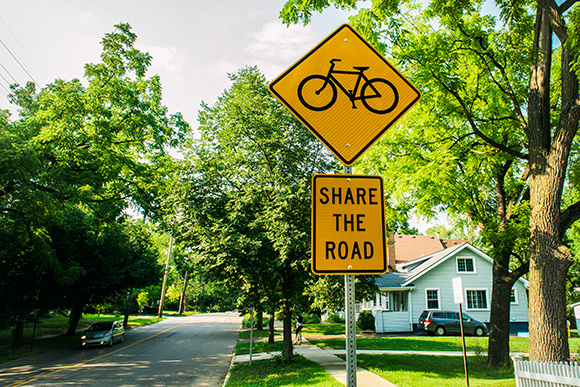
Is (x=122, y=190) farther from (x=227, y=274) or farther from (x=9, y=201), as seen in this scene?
(x=227, y=274)

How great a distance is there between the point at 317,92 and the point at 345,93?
0.21 metres

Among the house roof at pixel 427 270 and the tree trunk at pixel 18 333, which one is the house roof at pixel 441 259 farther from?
the tree trunk at pixel 18 333

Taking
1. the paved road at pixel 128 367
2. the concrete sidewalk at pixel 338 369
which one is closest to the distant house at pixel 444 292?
the concrete sidewalk at pixel 338 369

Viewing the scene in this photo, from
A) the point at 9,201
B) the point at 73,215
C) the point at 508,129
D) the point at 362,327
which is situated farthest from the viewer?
the point at 362,327

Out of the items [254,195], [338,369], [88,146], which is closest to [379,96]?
[254,195]

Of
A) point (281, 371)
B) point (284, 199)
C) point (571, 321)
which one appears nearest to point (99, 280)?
point (281, 371)

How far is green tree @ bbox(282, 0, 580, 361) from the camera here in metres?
7.63

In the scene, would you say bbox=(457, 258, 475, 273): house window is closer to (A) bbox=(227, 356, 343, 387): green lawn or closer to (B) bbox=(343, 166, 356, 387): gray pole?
(A) bbox=(227, 356, 343, 387): green lawn

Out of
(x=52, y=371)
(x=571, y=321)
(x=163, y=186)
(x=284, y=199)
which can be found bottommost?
(x=52, y=371)

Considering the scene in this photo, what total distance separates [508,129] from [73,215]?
78.0ft

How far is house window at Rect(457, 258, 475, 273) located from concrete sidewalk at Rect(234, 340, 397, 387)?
1754 cm

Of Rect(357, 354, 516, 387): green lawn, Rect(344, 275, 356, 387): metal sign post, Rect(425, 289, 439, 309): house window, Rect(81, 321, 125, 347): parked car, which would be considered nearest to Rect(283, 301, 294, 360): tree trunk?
Rect(357, 354, 516, 387): green lawn

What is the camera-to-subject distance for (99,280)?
24672 mm

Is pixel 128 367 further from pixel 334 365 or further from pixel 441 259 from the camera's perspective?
pixel 441 259
